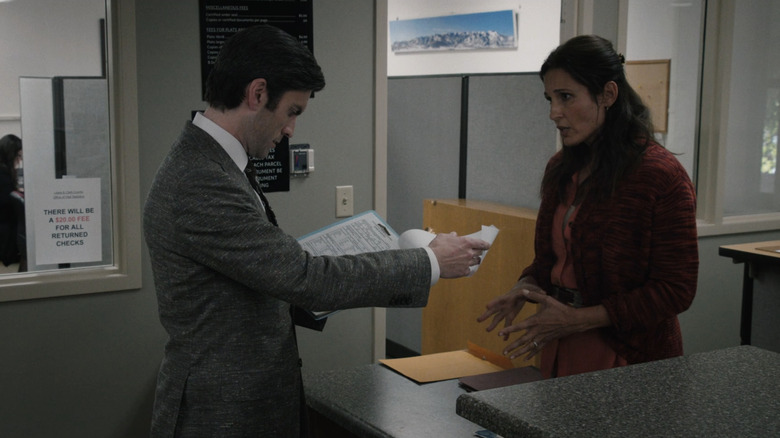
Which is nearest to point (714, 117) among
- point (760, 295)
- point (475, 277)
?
point (760, 295)

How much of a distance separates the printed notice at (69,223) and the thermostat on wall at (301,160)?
2.12 feet

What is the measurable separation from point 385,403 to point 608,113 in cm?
80

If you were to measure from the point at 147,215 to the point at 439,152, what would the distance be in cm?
272

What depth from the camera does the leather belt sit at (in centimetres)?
171

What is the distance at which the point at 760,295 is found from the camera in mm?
2908

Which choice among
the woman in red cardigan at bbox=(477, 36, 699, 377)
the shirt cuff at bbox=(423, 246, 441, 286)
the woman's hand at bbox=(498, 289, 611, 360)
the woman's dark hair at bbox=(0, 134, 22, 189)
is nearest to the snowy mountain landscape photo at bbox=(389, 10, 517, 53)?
the woman's dark hair at bbox=(0, 134, 22, 189)

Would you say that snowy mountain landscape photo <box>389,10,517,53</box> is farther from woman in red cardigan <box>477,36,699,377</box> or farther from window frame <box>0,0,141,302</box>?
woman in red cardigan <box>477,36,699,377</box>

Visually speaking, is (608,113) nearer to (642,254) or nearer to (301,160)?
(642,254)

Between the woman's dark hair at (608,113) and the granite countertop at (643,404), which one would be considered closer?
the granite countertop at (643,404)

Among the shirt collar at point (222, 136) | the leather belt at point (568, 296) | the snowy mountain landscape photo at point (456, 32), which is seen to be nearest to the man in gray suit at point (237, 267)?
the shirt collar at point (222, 136)

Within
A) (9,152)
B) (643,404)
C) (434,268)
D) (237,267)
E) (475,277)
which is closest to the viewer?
(643,404)

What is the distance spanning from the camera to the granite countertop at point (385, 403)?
4.47ft

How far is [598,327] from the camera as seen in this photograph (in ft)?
5.51

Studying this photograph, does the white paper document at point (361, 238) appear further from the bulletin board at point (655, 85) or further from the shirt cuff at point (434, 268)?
the bulletin board at point (655, 85)
